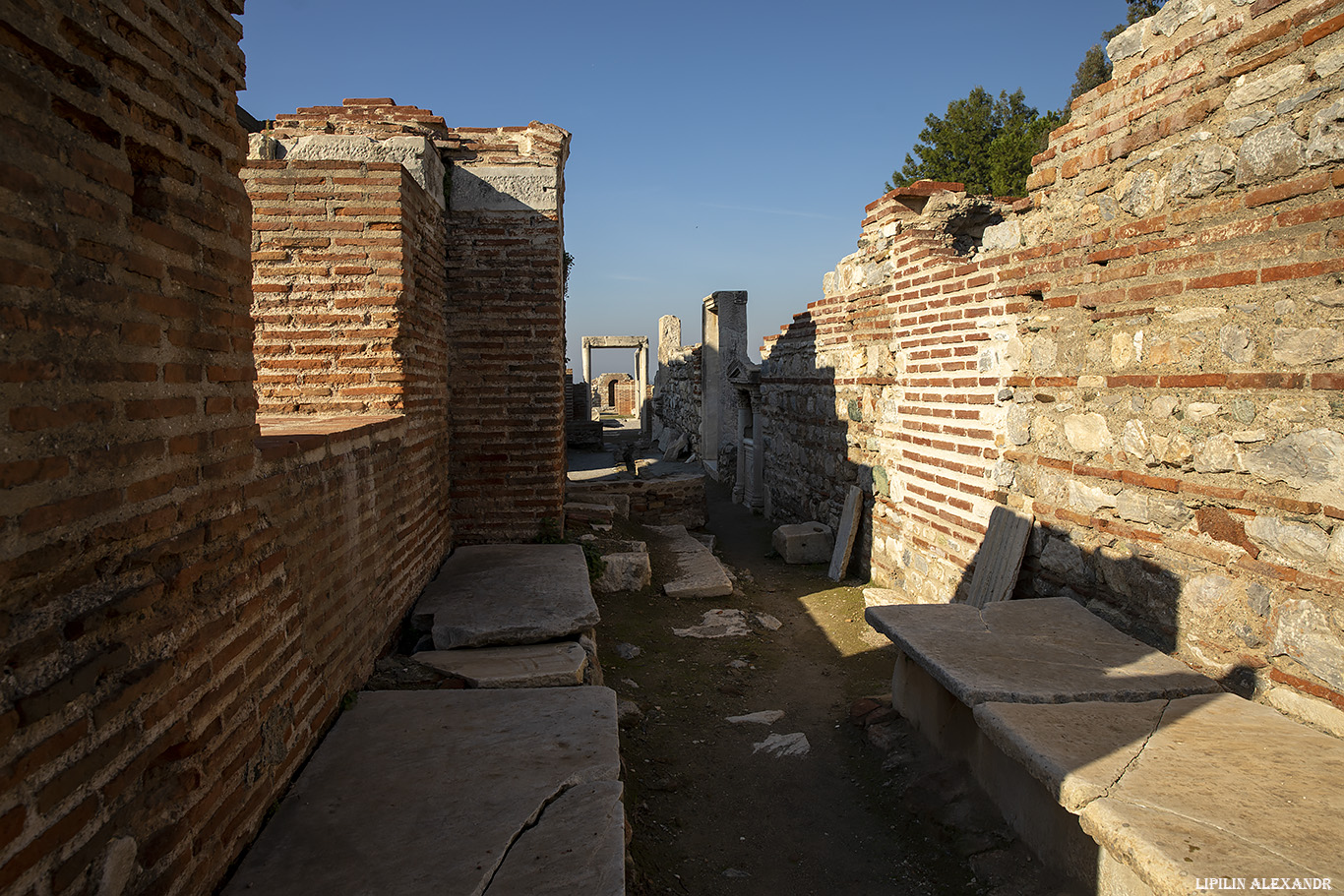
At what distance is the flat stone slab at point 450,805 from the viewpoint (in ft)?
6.42

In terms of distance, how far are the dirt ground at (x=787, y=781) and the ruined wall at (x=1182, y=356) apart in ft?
4.12

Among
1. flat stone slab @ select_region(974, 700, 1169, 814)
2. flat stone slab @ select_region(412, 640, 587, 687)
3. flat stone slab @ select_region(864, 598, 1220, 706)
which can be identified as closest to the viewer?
flat stone slab @ select_region(974, 700, 1169, 814)

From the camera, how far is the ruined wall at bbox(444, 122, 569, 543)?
5.43 metres

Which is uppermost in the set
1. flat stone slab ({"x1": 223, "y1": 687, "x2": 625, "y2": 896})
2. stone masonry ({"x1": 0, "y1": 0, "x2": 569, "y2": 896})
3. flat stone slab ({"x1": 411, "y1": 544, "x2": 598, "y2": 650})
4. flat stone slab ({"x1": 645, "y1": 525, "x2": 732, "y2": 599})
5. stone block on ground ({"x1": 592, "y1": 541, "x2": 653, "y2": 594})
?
stone masonry ({"x1": 0, "y1": 0, "x2": 569, "y2": 896})

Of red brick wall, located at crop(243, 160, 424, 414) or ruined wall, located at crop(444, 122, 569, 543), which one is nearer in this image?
red brick wall, located at crop(243, 160, 424, 414)

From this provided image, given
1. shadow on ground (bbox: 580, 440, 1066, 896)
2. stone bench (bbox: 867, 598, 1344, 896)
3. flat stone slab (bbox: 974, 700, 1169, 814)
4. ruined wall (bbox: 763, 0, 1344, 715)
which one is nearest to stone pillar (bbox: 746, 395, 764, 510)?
shadow on ground (bbox: 580, 440, 1066, 896)

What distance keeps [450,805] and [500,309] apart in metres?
3.93

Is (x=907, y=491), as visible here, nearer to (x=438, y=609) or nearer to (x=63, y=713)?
(x=438, y=609)

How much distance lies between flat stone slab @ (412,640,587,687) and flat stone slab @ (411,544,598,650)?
8cm

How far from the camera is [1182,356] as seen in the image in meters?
3.29

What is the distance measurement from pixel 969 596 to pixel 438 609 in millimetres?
3390

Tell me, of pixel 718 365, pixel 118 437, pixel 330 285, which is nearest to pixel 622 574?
pixel 330 285

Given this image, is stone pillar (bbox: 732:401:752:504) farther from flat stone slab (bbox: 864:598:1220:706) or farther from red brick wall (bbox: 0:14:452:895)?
red brick wall (bbox: 0:14:452:895)

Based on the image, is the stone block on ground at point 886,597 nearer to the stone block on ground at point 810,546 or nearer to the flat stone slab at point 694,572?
the flat stone slab at point 694,572
